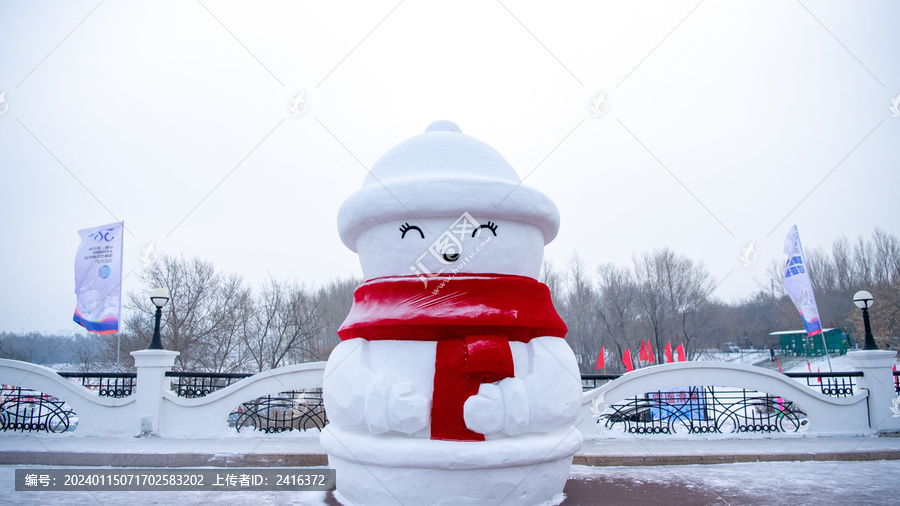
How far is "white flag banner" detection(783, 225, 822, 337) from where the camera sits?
11.3 meters

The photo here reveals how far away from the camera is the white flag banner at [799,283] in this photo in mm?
11297

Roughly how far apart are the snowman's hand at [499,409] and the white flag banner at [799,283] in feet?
36.2

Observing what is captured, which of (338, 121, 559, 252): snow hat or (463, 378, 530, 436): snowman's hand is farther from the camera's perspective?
(338, 121, 559, 252): snow hat

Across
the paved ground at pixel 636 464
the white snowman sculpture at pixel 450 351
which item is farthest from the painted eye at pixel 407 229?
the paved ground at pixel 636 464

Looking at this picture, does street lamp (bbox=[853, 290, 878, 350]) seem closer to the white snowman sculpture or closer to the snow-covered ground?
the snow-covered ground

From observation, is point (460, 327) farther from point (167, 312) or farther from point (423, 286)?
point (167, 312)

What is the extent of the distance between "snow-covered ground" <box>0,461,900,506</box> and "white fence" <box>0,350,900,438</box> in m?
1.98

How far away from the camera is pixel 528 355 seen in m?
3.28

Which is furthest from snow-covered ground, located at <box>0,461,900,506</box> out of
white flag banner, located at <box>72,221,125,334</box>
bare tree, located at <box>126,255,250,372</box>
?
bare tree, located at <box>126,255,250,372</box>

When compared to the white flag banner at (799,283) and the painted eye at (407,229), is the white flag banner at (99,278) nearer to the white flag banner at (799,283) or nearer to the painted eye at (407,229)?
the painted eye at (407,229)

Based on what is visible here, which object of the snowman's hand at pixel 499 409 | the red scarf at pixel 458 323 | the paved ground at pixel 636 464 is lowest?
the paved ground at pixel 636 464

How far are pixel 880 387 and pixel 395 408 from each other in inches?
335

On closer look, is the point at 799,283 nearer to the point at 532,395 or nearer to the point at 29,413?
the point at 532,395

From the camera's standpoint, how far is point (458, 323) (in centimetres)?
310
